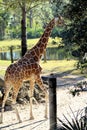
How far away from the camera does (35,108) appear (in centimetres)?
1173

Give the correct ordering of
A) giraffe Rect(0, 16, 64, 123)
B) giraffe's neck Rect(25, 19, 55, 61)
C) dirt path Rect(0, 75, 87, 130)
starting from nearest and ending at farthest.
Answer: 1. dirt path Rect(0, 75, 87, 130)
2. giraffe Rect(0, 16, 64, 123)
3. giraffe's neck Rect(25, 19, 55, 61)

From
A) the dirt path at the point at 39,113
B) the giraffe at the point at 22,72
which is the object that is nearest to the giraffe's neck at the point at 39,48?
the giraffe at the point at 22,72

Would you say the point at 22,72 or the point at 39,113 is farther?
the point at 39,113

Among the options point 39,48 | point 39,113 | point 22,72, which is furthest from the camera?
point 39,113

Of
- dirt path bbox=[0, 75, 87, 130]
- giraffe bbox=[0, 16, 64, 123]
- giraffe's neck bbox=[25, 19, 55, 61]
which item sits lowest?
dirt path bbox=[0, 75, 87, 130]

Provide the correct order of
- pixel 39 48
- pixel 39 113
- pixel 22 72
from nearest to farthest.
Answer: pixel 22 72 → pixel 39 48 → pixel 39 113

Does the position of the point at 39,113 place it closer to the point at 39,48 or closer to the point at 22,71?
the point at 22,71

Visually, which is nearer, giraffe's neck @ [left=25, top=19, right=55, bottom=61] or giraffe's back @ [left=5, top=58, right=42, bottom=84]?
giraffe's back @ [left=5, top=58, right=42, bottom=84]

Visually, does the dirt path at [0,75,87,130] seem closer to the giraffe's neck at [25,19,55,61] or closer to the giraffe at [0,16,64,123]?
the giraffe at [0,16,64,123]

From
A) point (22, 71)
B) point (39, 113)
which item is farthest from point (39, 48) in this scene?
point (39, 113)

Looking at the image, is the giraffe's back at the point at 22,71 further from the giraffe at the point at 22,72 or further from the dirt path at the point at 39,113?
the dirt path at the point at 39,113

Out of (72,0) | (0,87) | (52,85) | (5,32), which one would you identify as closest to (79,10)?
(72,0)

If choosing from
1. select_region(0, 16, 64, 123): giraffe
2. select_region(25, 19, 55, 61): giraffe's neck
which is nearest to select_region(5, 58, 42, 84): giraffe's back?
select_region(0, 16, 64, 123): giraffe

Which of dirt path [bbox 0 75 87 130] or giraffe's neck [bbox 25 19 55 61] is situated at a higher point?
giraffe's neck [bbox 25 19 55 61]
